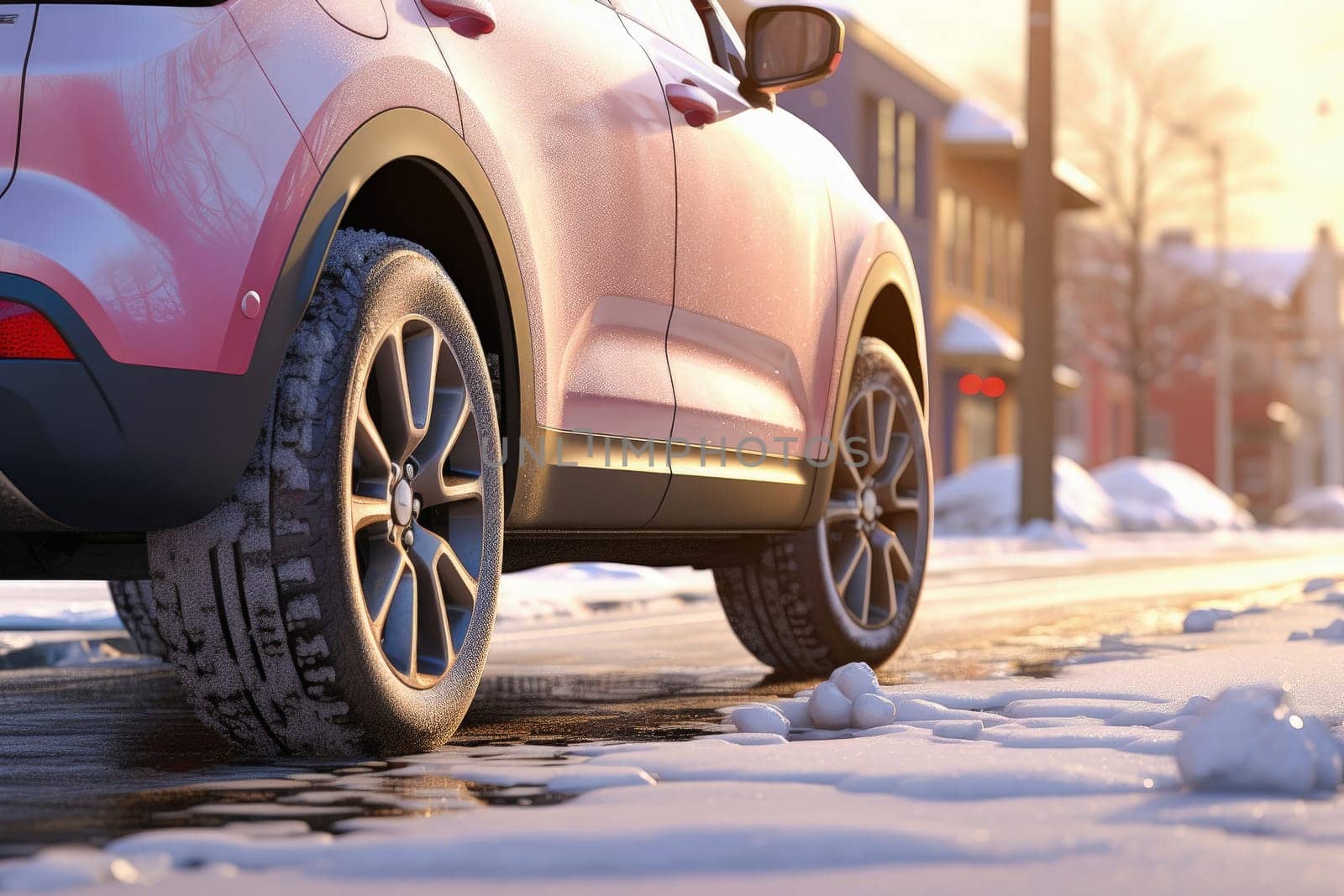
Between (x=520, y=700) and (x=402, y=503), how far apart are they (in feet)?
4.98

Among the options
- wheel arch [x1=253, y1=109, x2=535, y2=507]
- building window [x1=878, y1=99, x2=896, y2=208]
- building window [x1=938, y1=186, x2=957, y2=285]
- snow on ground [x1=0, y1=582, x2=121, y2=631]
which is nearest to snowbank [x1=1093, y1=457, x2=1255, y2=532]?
building window [x1=938, y1=186, x2=957, y2=285]

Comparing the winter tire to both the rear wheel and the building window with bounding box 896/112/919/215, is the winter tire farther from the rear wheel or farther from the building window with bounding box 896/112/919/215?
the building window with bounding box 896/112/919/215

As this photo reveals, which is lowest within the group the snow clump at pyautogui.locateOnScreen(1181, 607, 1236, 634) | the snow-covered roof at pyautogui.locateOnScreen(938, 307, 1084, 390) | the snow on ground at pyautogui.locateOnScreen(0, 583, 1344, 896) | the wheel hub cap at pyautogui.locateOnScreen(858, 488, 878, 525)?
the snow on ground at pyautogui.locateOnScreen(0, 583, 1344, 896)

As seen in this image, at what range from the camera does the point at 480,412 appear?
4121 millimetres

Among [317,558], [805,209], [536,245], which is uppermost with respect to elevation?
[805,209]

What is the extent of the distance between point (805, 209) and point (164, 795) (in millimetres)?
2841

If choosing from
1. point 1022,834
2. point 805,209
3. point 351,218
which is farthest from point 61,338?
point 805,209

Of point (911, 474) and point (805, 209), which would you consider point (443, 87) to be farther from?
point (911, 474)

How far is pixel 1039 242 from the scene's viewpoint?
21156 mm

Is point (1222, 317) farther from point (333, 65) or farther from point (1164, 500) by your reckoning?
point (333, 65)

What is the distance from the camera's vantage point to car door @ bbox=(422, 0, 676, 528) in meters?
4.14

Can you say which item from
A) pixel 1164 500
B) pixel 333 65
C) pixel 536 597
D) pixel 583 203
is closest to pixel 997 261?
pixel 1164 500

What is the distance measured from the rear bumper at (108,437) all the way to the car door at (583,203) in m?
0.93

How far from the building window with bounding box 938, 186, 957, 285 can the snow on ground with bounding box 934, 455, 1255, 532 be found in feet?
13.9
